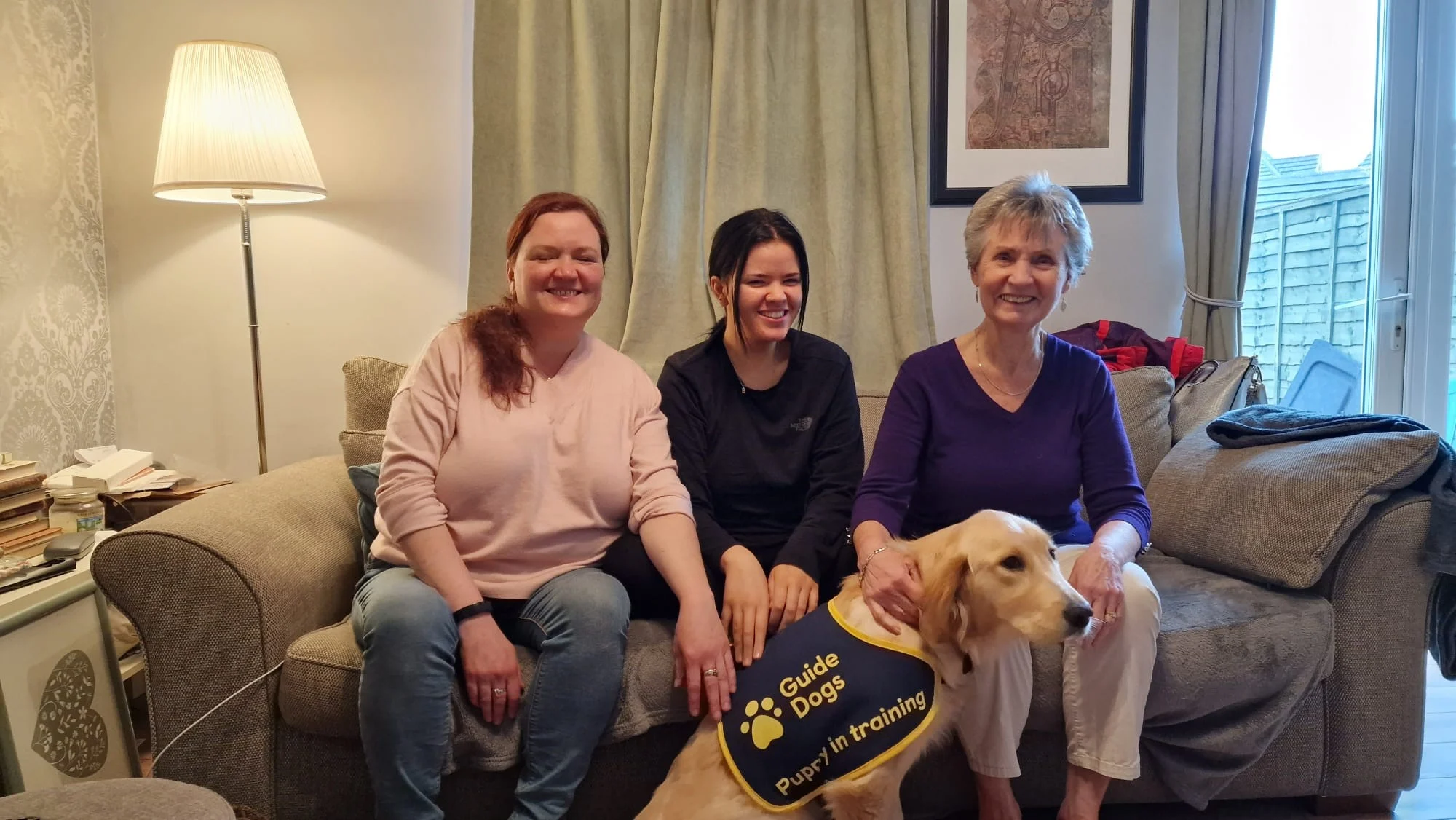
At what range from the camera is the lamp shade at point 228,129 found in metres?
2.14

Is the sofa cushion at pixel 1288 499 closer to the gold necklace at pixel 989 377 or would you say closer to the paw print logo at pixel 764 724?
the gold necklace at pixel 989 377

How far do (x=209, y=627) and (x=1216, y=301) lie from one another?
2701 millimetres

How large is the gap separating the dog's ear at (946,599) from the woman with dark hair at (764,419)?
0.36m

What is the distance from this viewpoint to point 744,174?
253 centimetres

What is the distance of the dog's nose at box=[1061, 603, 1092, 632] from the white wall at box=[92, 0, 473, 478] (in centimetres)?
201

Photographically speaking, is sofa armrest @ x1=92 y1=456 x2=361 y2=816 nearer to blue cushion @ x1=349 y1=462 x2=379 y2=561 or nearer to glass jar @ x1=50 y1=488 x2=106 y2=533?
blue cushion @ x1=349 y1=462 x2=379 y2=561

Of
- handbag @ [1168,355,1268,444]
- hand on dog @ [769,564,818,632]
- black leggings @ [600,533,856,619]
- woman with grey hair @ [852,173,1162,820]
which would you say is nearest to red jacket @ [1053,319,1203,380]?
handbag @ [1168,355,1268,444]

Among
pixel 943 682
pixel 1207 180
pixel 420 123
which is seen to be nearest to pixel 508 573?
pixel 943 682

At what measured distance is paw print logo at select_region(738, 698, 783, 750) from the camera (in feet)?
4.07

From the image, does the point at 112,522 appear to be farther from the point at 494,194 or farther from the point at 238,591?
the point at 494,194

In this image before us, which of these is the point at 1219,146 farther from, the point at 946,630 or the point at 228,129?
the point at 228,129

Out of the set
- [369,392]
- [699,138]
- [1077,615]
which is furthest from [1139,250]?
[369,392]

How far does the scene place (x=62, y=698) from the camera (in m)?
1.51

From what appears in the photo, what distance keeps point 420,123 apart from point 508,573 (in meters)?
1.63
